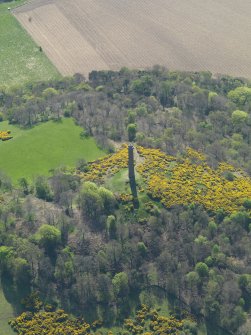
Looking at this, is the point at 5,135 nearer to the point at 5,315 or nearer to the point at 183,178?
the point at 183,178

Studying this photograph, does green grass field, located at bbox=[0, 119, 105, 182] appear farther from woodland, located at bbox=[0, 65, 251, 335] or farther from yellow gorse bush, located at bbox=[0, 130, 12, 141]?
woodland, located at bbox=[0, 65, 251, 335]

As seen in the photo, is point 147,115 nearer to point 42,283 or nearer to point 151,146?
point 151,146

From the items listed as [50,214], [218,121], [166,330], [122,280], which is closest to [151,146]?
[218,121]

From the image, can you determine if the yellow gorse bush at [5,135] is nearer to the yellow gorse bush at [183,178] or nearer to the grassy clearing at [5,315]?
the yellow gorse bush at [183,178]

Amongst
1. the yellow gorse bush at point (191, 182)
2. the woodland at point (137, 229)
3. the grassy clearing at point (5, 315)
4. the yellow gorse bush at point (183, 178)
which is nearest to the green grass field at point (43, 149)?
the woodland at point (137, 229)

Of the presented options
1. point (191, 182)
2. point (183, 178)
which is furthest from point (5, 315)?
point (191, 182)

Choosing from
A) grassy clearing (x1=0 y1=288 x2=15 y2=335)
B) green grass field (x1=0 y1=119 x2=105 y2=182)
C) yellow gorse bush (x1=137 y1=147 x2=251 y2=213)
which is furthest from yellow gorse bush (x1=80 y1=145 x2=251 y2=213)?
grassy clearing (x1=0 y1=288 x2=15 y2=335)
